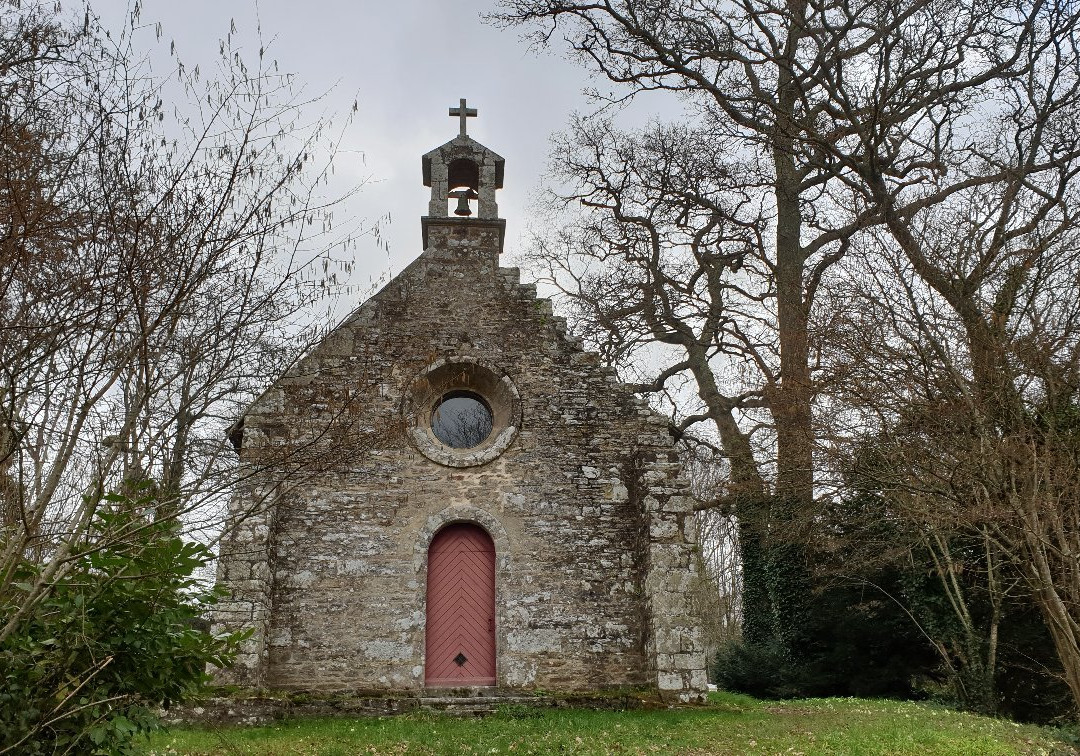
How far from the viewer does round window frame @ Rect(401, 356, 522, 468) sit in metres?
12.6

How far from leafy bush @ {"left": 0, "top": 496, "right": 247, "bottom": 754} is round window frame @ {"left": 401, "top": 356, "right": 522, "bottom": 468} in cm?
728

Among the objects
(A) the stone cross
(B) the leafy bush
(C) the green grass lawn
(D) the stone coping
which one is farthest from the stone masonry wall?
(B) the leafy bush

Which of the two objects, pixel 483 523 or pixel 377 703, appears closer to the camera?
pixel 377 703

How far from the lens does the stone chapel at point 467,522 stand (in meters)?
11.6

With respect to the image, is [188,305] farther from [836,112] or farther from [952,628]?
[952,628]

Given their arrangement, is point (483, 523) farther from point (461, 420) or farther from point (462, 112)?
point (462, 112)

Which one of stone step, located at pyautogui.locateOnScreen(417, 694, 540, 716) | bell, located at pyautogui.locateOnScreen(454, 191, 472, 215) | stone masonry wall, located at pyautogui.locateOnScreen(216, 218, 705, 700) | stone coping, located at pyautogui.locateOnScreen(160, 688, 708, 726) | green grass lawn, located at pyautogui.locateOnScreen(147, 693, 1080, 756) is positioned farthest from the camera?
bell, located at pyautogui.locateOnScreen(454, 191, 472, 215)

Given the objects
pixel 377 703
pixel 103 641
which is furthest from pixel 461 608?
pixel 103 641

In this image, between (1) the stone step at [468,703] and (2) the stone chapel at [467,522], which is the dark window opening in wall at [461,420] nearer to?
(2) the stone chapel at [467,522]

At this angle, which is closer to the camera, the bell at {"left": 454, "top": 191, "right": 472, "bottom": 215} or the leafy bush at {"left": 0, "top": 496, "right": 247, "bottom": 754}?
the leafy bush at {"left": 0, "top": 496, "right": 247, "bottom": 754}

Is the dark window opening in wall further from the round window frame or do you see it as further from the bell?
the bell

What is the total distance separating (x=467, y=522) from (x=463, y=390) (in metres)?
2.10

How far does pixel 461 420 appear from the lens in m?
13.4

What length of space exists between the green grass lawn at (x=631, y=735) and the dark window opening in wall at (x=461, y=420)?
13.1ft
